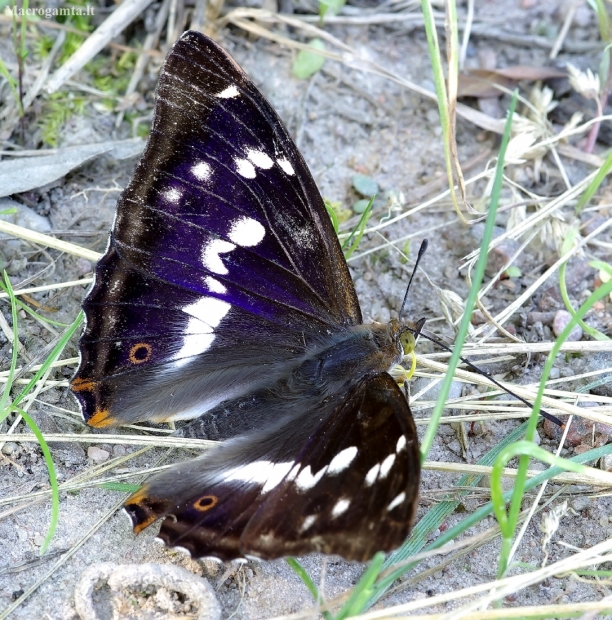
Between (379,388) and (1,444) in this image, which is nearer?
(379,388)

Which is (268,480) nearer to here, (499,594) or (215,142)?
(499,594)

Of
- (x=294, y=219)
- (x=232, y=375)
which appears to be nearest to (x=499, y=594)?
(x=232, y=375)

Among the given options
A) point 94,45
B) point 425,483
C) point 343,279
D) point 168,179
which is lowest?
point 425,483

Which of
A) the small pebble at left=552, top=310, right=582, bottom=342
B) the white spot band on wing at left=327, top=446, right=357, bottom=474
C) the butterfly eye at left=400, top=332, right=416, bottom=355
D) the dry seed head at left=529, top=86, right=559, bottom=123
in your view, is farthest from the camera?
the dry seed head at left=529, top=86, right=559, bottom=123

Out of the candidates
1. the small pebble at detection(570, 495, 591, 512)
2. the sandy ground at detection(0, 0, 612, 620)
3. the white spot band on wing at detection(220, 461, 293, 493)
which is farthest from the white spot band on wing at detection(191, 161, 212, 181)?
the small pebble at detection(570, 495, 591, 512)

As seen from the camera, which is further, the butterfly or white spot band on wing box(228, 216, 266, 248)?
white spot band on wing box(228, 216, 266, 248)

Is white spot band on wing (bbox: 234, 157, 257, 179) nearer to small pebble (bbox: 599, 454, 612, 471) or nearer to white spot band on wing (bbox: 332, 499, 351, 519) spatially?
white spot band on wing (bbox: 332, 499, 351, 519)
